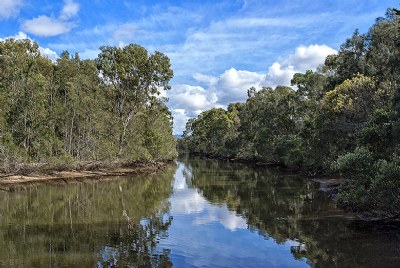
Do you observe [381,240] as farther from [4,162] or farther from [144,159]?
[144,159]

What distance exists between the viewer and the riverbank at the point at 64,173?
39.9 meters

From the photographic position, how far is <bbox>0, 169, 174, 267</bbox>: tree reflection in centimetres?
1497

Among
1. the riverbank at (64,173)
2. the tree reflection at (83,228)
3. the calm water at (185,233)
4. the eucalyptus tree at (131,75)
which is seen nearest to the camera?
the tree reflection at (83,228)

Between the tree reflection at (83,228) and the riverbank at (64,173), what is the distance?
6.02 m

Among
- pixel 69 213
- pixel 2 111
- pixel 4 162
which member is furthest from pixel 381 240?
pixel 2 111

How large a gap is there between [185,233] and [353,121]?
2229 cm

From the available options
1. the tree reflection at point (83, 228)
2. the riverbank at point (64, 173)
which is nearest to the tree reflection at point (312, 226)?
the tree reflection at point (83, 228)

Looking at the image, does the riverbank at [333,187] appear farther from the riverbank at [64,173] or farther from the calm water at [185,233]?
the riverbank at [64,173]

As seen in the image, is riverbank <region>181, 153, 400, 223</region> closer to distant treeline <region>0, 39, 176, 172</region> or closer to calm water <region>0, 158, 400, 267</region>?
calm water <region>0, 158, 400, 267</region>

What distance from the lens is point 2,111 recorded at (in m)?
42.7

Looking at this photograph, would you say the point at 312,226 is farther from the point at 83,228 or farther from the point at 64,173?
the point at 64,173

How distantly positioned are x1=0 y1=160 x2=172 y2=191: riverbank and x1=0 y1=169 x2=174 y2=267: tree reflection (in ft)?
19.7

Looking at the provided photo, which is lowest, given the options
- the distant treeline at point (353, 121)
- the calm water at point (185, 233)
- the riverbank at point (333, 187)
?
the calm water at point (185, 233)

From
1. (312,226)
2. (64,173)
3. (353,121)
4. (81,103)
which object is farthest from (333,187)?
(81,103)
